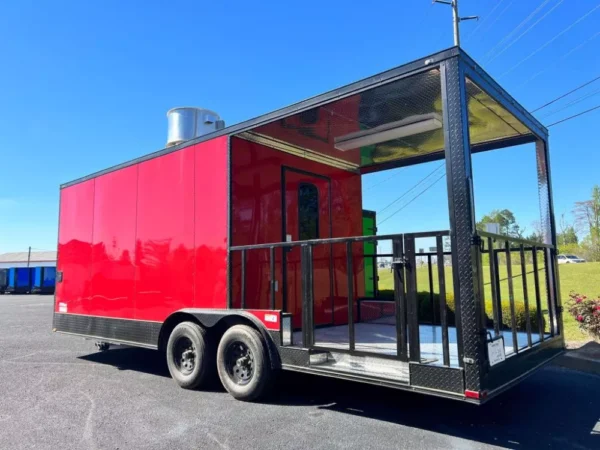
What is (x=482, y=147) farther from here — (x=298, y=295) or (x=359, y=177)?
(x=298, y=295)

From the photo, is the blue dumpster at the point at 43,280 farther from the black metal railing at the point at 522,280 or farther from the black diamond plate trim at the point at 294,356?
the black metal railing at the point at 522,280

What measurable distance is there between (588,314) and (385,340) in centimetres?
444

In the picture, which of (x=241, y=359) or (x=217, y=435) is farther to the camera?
(x=241, y=359)

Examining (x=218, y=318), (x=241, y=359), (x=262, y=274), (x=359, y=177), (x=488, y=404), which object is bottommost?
(x=488, y=404)

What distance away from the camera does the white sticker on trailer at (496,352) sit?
3.54m

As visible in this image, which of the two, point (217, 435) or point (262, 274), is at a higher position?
point (262, 274)

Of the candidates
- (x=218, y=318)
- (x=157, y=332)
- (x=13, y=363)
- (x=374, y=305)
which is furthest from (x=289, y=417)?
(x=13, y=363)

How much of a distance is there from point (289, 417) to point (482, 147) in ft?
14.8

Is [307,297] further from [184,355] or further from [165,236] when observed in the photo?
[165,236]

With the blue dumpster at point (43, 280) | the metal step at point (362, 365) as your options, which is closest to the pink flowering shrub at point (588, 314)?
the metal step at point (362, 365)

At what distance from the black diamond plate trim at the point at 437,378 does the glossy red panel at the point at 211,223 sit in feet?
8.16

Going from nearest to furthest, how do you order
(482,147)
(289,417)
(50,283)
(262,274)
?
(289,417) → (262,274) → (482,147) → (50,283)

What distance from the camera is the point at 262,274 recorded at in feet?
19.3

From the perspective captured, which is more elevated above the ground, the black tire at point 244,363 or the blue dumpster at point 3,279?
the blue dumpster at point 3,279
